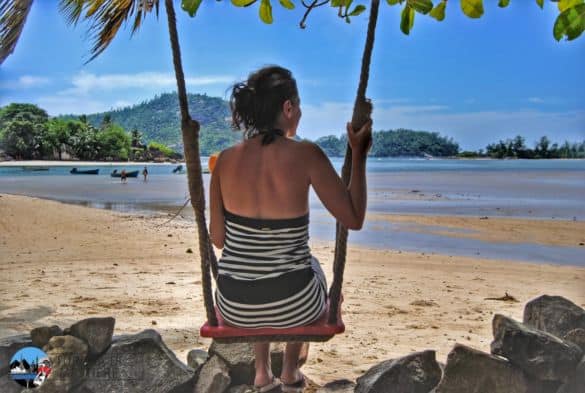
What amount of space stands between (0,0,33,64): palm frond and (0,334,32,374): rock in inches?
46.8

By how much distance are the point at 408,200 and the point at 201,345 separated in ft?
36.3

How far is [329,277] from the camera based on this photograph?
19.3 ft

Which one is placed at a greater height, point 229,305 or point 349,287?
→ point 229,305

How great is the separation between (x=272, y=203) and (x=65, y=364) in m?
1.28

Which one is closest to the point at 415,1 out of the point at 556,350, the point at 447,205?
the point at 556,350

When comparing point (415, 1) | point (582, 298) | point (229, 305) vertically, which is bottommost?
point (582, 298)

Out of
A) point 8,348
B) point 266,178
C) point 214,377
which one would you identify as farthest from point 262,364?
point 8,348

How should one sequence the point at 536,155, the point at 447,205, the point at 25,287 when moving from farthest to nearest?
the point at 536,155
the point at 447,205
the point at 25,287

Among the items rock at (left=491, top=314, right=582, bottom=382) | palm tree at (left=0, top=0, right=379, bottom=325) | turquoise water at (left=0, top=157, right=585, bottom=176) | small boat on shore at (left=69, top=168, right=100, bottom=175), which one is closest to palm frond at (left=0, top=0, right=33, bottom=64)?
palm tree at (left=0, top=0, right=379, bottom=325)

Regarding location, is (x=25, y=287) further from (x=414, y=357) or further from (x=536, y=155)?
(x=536, y=155)

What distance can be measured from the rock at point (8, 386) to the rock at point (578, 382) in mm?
2180

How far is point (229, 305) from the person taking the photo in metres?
1.98

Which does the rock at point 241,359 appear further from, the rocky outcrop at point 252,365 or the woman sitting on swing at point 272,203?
the woman sitting on swing at point 272,203

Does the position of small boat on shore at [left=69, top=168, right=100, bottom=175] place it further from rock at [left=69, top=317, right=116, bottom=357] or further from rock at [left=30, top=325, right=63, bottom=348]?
rock at [left=69, top=317, right=116, bottom=357]
